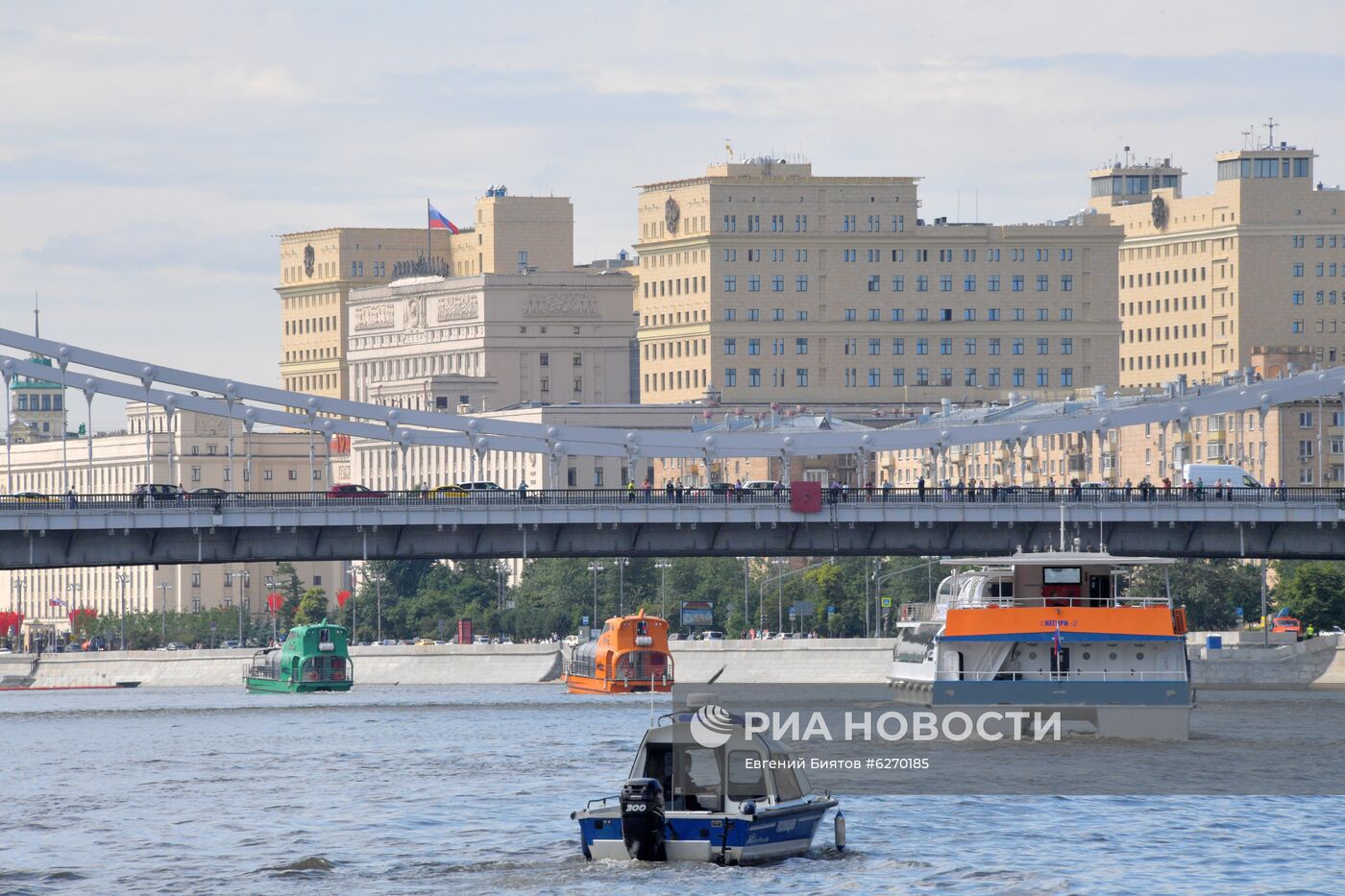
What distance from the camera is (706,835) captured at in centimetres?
6028

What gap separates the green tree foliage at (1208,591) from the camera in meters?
190

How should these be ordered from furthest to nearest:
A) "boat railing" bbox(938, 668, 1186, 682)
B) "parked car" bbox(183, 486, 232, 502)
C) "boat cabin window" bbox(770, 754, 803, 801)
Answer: "parked car" bbox(183, 486, 232, 502), "boat railing" bbox(938, 668, 1186, 682), "boat cabin window" bbox(770, 754, 803, 801)

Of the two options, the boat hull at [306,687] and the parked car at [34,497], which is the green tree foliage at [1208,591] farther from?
the parked car at [34,497]

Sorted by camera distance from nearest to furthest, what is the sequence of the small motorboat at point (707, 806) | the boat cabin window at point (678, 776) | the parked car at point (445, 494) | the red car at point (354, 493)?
1. the small motorboat at point (707, 806)
2. the boat cabin window at point (678, 776)
3. the parked car at point (445, 494)
4. the red car at point (354, 493)

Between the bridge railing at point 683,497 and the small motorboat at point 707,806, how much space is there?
62526mm

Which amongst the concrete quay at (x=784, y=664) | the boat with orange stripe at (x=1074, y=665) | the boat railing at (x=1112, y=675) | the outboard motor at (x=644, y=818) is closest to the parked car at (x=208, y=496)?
the concrete quay at (x=784, y=664)

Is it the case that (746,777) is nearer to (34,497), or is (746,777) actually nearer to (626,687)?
(34,497)

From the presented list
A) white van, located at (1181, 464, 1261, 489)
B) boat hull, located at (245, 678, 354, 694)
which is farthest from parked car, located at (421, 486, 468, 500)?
white van, located at (1181, 464, 1261, 489)

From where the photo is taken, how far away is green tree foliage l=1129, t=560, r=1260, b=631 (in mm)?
190125

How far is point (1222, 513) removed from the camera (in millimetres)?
125375

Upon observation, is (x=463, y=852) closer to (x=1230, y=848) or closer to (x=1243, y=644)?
(x=1230, y=848)

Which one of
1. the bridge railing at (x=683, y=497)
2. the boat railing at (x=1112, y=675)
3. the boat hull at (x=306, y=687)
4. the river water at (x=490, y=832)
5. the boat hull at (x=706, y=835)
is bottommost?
the boat hull at (x=306, y=687)

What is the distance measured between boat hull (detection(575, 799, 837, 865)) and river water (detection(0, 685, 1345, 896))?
0.99 ft

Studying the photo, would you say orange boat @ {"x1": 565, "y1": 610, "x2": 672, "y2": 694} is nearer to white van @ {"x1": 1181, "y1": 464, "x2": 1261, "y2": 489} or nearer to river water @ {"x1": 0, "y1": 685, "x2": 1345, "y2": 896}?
white van @ {"x1": 1181, "y1": 464, "x2": 1261, "y2": 489}
